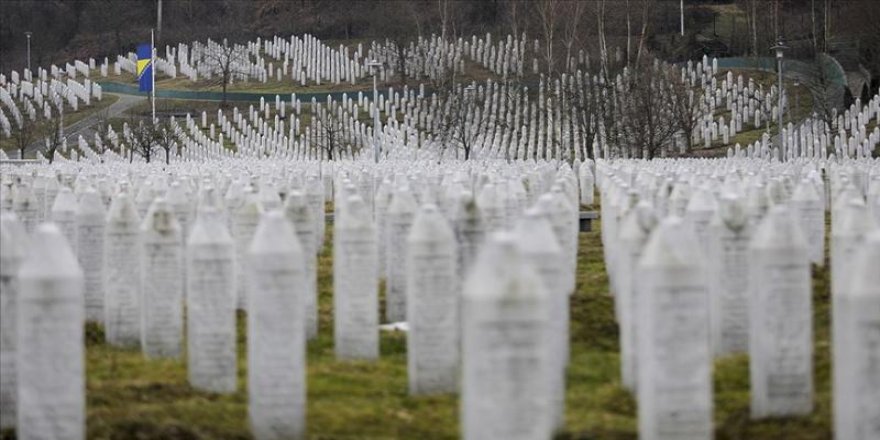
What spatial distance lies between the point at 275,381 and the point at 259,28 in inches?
3843

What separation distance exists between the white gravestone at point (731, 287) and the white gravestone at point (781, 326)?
212 cm

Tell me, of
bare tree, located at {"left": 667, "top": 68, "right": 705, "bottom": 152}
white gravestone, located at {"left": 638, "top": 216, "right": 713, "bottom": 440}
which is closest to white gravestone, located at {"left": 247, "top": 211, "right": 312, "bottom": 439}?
white gravestone, located at {"left": 638, "top": 216, "right": 713, "bottom": 440}

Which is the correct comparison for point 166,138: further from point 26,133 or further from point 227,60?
point 227,60

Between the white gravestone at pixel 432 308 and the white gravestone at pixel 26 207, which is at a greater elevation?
the white gravestone at pixel 26 207

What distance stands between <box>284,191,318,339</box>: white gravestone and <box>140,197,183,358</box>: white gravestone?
4.54ft

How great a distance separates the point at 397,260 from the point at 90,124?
2432 inches

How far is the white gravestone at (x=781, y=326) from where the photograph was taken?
10.9 metres

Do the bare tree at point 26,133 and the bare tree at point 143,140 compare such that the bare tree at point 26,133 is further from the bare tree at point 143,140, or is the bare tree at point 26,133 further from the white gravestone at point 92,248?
the white gravestone at point 92,248

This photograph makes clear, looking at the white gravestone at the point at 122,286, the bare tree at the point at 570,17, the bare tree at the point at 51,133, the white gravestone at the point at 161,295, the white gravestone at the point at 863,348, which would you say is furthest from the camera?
the bare tree at the point at 570,17

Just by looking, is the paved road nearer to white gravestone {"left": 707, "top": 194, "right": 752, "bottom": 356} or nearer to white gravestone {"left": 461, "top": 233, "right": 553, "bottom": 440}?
white gravestone {"left": 707, "top": 194, "right": 752, "bottom": 356}

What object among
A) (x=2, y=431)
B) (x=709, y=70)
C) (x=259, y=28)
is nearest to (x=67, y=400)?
(x=2, y=431)

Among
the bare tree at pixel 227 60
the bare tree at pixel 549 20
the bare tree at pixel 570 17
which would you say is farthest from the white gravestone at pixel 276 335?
the bare tree at pixel 227 60

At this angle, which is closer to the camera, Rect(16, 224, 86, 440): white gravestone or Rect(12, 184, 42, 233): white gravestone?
Rect(16, 224, 86, 440): white gravestone

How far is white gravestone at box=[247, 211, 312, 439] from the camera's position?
36.1ft
